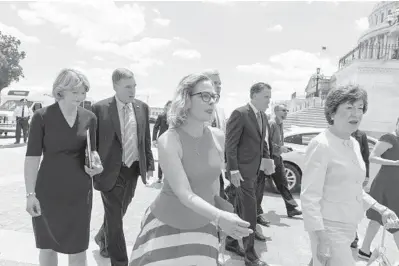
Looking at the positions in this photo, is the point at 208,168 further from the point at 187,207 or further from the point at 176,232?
the point at 176,232

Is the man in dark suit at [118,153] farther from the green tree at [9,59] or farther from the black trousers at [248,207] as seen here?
the green tree at [9,59]

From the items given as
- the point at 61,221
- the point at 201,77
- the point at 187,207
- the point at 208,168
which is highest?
the point at 201,77

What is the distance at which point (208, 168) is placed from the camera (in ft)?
7.23

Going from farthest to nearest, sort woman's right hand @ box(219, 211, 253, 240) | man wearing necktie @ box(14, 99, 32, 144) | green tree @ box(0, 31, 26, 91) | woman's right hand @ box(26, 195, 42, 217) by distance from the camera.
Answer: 1. green tree @ box(0, 31, 26, 91)
2. man wearing necktie @ box(14, 99, 32, 144)
3. woman's right hand @ box(26, 195, 42, 217)
4. woman's right hand @ box(219, 211, 253, 240)

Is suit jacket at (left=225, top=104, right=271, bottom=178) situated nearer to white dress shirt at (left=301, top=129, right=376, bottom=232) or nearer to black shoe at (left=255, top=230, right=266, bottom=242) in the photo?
black shoe at (left=255, top=230, right=266, bottom=242)

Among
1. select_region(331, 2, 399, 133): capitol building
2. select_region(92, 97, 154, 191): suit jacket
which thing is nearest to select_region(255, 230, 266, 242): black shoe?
select_region(92, 97, 154, 191): suit jacket

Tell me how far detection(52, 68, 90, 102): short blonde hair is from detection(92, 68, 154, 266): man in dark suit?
2.56 feet

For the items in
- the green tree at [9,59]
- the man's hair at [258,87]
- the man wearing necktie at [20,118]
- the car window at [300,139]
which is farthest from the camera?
the green tree at [9,59]

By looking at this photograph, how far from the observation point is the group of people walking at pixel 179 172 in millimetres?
2150

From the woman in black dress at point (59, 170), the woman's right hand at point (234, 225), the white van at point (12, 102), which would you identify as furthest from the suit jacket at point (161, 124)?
the white van at point (12, 102)

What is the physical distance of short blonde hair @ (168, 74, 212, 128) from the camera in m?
2.23

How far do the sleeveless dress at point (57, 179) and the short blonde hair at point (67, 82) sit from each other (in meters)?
0.11

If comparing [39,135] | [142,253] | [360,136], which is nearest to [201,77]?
[142,253]

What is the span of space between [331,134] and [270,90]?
6.61 feet
